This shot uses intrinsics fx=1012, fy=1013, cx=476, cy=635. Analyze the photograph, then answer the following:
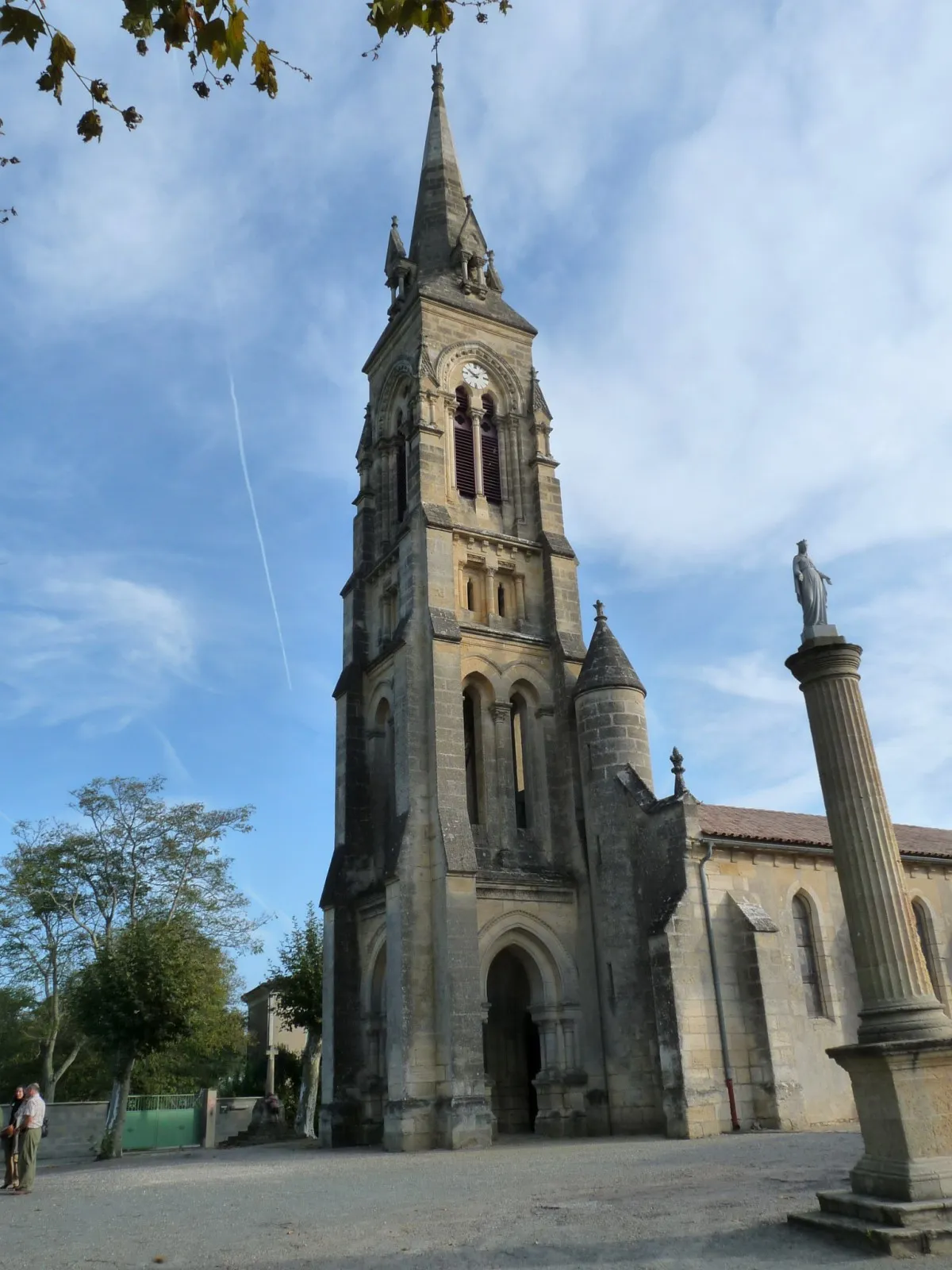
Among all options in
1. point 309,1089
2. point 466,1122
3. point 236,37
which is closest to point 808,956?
point 466,1122

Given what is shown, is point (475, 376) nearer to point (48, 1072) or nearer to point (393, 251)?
point (393, 251)

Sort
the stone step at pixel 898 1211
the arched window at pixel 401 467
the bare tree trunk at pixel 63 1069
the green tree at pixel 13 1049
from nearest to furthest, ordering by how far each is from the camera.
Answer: the stone step at pixel 898 1211, the arched window at pixel 401 467, the bare tree trunk at pixel 63 1069, the green tree at pixel 13 1049

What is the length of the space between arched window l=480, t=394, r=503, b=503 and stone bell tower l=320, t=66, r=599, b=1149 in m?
0.08

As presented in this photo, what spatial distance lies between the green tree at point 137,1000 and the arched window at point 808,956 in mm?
14966

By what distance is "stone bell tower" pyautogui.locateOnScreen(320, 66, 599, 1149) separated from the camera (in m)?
22.2

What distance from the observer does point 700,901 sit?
22.2 metres

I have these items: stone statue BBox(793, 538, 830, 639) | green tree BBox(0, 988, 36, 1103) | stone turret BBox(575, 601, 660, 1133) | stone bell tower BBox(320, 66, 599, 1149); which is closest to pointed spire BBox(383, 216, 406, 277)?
stone bell tower BBox(320, 66, 599, 1149)

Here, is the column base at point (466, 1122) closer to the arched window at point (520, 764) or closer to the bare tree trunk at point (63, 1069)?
the arched window at point (520, 764)

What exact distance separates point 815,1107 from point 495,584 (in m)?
14.9

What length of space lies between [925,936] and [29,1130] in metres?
21.4

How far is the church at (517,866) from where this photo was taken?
21.6m

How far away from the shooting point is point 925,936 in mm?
26266

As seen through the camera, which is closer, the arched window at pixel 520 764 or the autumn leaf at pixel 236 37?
the autumn leaf at pixel 236 37

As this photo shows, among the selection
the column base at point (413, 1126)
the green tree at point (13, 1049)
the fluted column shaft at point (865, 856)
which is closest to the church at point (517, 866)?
the column base at point (413, 1126)
